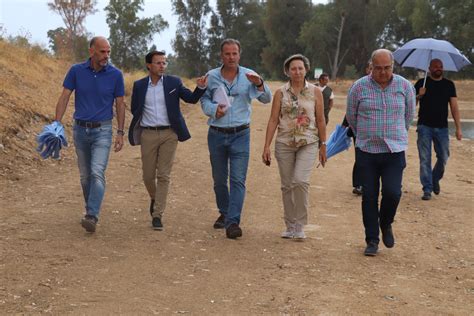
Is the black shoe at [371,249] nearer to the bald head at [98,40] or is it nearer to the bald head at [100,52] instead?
the bald head at [100,52]

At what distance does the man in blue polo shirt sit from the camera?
6.76 m

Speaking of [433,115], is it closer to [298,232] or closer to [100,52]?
[298,232]

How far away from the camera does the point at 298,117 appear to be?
22.4 feet

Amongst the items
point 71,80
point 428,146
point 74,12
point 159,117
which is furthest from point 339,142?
point 74,12

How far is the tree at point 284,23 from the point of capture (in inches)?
3228

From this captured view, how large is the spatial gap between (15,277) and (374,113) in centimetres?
327

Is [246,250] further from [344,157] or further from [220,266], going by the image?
[344,157]

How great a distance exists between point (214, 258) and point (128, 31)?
6731cm

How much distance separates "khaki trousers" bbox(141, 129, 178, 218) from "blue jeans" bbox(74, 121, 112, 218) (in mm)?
395

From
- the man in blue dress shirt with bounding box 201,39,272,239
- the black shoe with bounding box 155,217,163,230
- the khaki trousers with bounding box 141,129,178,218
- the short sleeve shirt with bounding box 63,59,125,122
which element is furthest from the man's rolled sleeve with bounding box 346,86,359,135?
the short sleeve shirt with bounding box 63,59,125,122

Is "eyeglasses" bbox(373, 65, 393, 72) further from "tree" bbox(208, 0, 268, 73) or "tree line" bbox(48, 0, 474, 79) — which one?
"tree" bbox(208, 0, 268, 73)

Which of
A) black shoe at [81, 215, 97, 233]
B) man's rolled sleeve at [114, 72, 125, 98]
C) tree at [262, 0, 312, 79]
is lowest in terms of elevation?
black shoe at [81, 215, 97, 233]

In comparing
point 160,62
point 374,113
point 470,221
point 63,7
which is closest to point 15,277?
point 160,62

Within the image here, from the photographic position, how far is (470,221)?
27.6 feet
